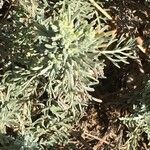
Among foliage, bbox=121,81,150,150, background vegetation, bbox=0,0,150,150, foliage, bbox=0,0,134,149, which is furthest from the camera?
foliage, bbox=121,81,150,150

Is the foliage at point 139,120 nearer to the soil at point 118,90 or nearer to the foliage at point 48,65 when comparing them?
the soil at point 118,90

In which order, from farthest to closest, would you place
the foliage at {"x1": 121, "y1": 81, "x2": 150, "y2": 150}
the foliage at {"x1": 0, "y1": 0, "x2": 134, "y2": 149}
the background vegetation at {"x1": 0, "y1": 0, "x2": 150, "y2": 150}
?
the foliage at {"x1": 121, "y1": 81, "x2": 150, "y2": 150}
the background vegetation at {"x1": 0, "y1": 0, "x2": 150, "y2": 150}
the foliage at {"x1": 0, "y1": 0, "x2": 134, "y2": 149}

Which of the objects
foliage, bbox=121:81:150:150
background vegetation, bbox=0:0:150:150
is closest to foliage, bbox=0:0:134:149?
background vegetation, bbox=0:0:150:150

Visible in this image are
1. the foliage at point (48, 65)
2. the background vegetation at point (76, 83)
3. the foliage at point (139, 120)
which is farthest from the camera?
the foliage at point (139, 120)

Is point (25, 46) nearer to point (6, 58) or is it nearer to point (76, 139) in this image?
point (6, 58)

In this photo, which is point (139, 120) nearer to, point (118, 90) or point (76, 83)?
point (118, 90)

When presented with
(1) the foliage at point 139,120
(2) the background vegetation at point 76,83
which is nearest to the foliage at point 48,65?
(2) the background vegetation at point 76,83

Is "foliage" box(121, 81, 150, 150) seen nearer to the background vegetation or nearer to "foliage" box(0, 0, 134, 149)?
the background vegetation

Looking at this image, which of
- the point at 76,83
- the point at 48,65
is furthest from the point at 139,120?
the point at 48,65
